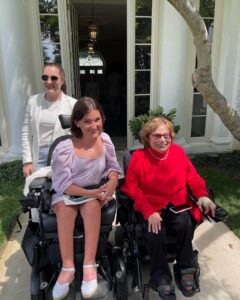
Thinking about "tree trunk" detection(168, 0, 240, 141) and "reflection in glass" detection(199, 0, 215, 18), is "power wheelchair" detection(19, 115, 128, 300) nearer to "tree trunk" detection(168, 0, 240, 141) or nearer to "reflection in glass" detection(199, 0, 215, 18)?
"tree trunk" detection(168, 0, 240, 141)

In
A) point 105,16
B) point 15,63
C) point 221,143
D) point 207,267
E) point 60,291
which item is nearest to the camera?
point 60,291

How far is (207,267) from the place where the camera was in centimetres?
251

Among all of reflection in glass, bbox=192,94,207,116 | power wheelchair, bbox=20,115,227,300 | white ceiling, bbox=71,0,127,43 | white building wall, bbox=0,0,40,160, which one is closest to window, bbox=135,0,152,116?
reflection in glass, bbox=192,94,207,116

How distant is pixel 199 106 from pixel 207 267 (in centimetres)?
315

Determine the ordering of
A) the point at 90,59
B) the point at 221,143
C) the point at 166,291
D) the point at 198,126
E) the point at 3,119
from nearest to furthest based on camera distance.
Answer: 1. the point at 166,291
2. the point at 3,119
3. the point at 221,143
4. the point at 198,126
5. the point at 90,59

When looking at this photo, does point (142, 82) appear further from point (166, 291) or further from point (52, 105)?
point (166, 291)

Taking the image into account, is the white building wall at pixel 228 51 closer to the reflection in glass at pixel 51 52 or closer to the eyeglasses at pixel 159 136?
the reflection in glass at pixel 51 52

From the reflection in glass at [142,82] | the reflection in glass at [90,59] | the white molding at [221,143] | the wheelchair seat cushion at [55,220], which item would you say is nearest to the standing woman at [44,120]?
the wheelchair seat cushion at [55,220]

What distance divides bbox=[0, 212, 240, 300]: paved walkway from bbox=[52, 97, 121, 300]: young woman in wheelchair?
0.28m

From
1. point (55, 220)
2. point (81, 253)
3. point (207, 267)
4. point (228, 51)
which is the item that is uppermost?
point (228, 51)

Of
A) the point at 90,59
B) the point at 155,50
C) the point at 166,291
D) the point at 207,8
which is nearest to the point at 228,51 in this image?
the point at 207,8

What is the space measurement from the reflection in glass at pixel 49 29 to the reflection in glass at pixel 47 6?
0.28 ft

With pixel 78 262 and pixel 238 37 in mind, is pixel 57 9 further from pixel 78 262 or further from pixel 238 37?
pixel 78 262

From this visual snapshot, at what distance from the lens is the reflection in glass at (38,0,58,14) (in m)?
4.43
